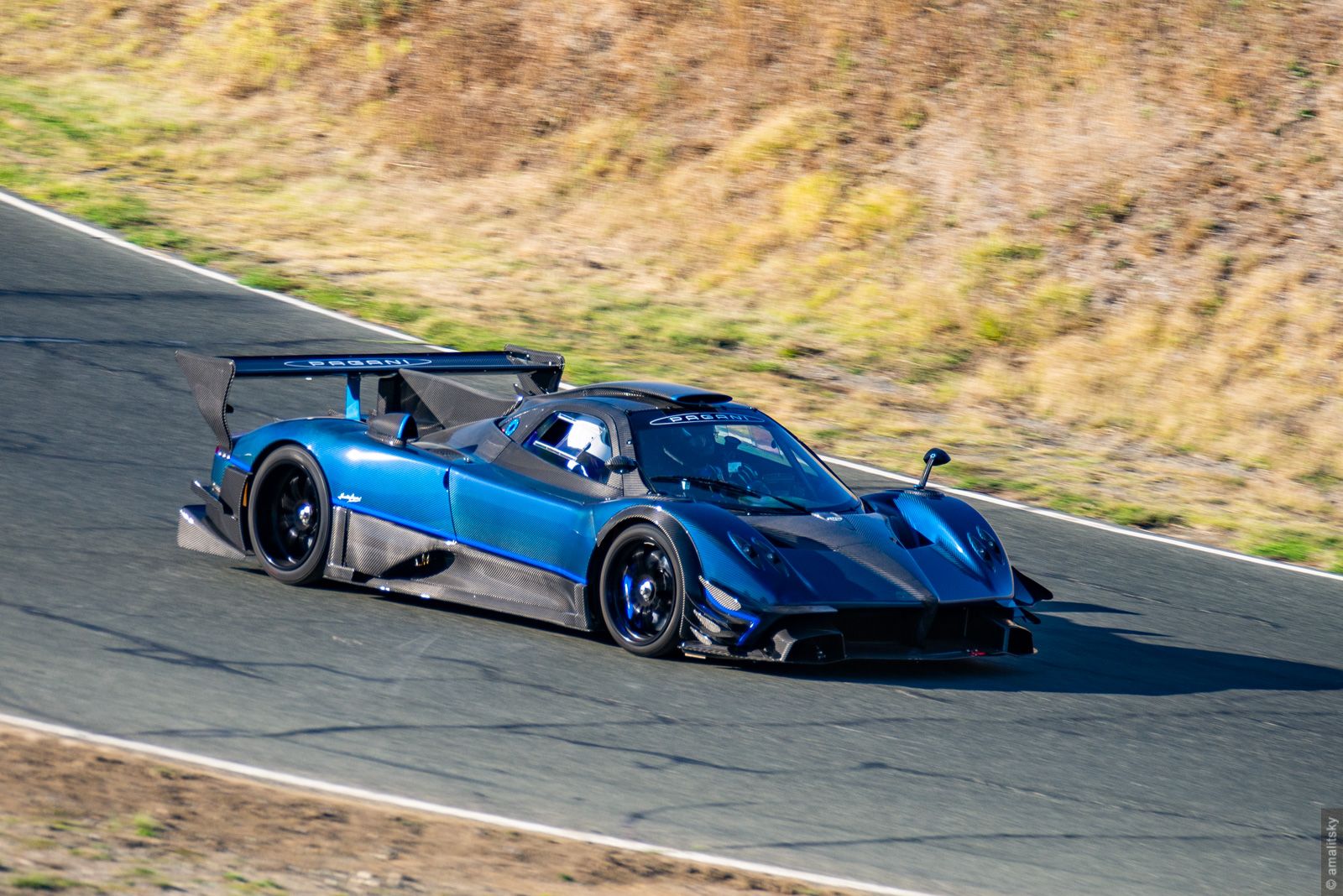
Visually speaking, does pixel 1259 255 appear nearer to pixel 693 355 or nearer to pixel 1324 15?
pixel 1324 15

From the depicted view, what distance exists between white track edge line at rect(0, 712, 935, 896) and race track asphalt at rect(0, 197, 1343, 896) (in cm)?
8

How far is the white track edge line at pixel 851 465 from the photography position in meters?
11.2

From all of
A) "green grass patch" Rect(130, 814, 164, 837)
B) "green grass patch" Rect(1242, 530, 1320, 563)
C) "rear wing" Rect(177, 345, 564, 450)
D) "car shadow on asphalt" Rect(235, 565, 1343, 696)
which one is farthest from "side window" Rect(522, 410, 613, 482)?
"green grass patch" Rect(1242, 530, 1320, 563)

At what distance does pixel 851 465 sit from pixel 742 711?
5.60m

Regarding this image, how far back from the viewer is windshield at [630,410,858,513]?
8.13 metres

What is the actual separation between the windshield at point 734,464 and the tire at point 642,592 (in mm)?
449

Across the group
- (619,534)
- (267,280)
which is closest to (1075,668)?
(619,534)

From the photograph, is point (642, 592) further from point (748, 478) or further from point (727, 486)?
point (748, 478)

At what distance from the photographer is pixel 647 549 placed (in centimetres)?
766

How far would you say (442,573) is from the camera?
8289 mm

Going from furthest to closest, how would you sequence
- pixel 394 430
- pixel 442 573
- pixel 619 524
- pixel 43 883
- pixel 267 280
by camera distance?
pixel 267 280 → pixel 394 430 → pixel 442 573 → pixel 619 524 → pixel 43 883

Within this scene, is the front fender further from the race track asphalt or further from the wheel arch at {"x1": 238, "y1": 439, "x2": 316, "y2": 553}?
the wheel arch at {"x1": 238, "y1": 439, "x2": 316, "y2": 553}

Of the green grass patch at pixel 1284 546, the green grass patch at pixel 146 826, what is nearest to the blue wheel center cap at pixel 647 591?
the green grass patch at pixel 146 826

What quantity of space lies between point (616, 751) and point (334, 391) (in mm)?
6923
